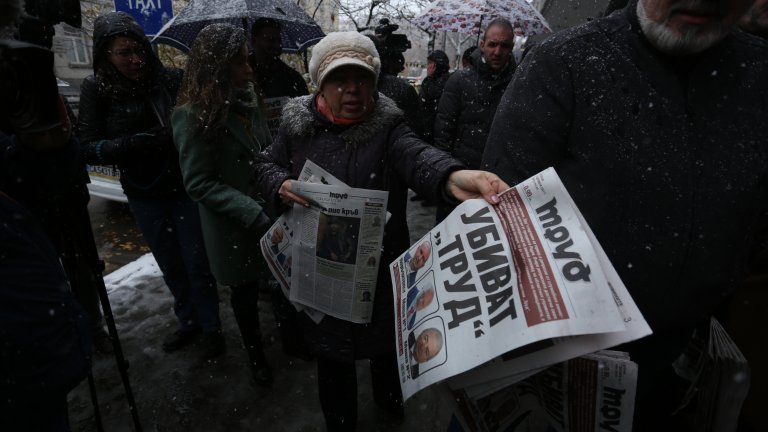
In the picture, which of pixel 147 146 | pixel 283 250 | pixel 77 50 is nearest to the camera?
pixel 283 250

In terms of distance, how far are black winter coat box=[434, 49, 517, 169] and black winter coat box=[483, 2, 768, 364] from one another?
7.09 ft

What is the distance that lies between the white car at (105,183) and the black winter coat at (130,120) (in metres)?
3.39

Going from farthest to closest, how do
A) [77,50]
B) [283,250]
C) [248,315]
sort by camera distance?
[77,50] < [248,315] < [283,250]

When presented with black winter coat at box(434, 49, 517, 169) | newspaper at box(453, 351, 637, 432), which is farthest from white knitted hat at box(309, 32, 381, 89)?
black winter coat at box(434, 49, 517, 169)

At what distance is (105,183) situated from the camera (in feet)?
18.4

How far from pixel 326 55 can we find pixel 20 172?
1.14 metres

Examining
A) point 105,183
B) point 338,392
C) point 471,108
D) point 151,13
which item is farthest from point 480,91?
point 105,183

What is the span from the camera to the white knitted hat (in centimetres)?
168

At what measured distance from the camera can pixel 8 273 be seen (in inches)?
44.8

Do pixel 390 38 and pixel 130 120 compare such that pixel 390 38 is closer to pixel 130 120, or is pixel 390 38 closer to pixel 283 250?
pixel 130 120

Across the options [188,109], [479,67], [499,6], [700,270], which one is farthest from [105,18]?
[499,6]

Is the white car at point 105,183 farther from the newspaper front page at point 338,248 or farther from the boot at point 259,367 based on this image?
the newspaper front page at point 338,248

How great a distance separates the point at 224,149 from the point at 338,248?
3.40 ft

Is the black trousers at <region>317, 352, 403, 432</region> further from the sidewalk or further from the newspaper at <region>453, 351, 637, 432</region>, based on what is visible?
the newspaper at <region>453, 351, 637, 432</region>
